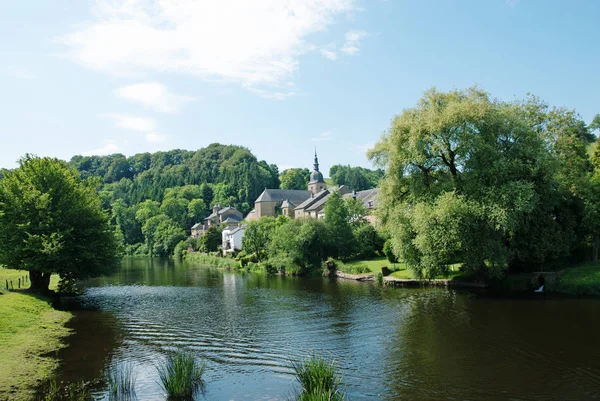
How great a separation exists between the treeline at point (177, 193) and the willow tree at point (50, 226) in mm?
72732

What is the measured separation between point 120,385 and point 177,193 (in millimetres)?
144689

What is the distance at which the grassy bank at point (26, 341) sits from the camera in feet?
44.2

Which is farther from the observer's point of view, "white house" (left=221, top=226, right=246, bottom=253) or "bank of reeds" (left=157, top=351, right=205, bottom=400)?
"white house" (left=221, top=226, right=246, bottom=253)

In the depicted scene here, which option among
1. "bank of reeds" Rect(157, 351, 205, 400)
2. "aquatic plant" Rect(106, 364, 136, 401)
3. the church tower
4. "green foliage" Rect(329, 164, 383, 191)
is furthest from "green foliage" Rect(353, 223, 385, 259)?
"green foliage" Rect(329, 164, 383, 191)

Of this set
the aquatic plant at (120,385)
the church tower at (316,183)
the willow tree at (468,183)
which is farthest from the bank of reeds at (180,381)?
the church tower at (316,183)

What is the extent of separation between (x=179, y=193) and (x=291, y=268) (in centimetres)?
10945

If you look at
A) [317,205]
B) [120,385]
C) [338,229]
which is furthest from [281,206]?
[120,385]

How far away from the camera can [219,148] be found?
19112 cm

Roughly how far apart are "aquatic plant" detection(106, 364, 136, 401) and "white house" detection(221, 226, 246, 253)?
63.9 m

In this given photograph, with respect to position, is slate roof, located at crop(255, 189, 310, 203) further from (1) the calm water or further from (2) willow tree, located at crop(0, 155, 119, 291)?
(1) the calm water

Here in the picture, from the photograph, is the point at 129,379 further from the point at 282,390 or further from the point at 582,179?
the point at 582,179

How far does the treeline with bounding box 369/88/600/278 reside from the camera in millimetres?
29922

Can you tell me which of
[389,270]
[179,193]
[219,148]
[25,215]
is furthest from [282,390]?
[219,148]

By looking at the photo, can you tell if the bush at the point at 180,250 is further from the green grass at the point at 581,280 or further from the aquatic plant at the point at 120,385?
the aquatic plant at the point at 120,385
